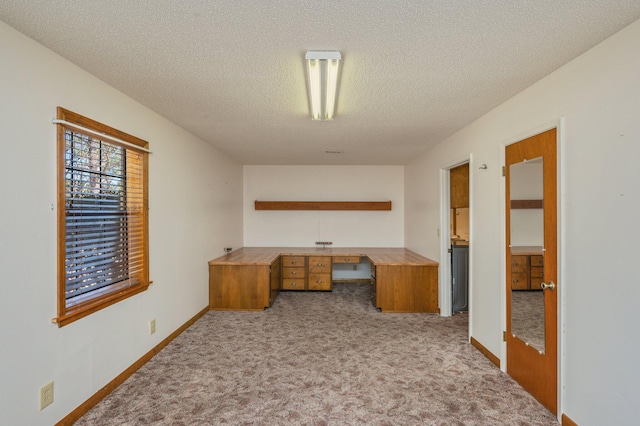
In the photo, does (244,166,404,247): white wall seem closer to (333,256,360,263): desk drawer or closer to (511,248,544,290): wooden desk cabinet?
(333,256,360,263): desk drawer

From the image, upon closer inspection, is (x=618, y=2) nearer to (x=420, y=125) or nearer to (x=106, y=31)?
(x=420, y=125)

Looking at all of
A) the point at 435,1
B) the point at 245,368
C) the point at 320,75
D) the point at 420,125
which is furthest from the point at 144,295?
the point at 420,125

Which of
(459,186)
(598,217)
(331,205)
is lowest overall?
(598,217)

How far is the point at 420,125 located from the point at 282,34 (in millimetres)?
2080

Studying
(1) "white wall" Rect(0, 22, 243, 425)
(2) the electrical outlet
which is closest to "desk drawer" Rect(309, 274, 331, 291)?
(1) "white wall" Rect(0, 22, 243, 425)

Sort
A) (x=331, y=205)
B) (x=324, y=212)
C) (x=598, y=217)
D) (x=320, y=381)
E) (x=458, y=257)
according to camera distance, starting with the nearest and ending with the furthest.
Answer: (x=598, y=217) → (x=320, y=381) → (x=458, y=257) → (x=331, y=205) → (x=324, y=212)

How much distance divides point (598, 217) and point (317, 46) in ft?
6.23

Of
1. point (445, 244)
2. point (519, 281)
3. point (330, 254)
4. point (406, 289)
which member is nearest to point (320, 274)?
point (330, 254)

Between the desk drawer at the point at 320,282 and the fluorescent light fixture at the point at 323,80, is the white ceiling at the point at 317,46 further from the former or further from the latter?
the desk drawer at the point at 320,282

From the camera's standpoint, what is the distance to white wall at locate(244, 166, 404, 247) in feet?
19.1

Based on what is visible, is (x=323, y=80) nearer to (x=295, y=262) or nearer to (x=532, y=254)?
(x=532, y=254)

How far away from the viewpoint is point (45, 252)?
173 centimetres

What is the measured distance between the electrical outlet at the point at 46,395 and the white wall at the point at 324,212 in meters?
Answer: 4.14

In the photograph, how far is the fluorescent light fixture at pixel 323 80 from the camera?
5.75 ft
